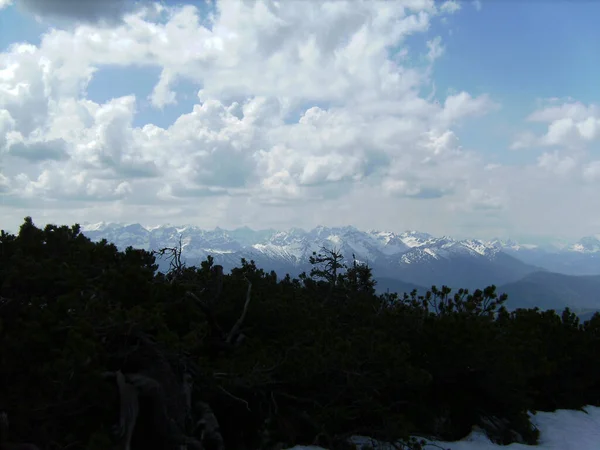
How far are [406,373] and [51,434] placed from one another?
5871mm

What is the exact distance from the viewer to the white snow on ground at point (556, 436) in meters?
10.4

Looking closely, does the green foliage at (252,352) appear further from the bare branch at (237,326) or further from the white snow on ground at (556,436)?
the white snow on ground at (556,436)

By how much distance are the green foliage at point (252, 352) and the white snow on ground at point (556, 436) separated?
0.34 meters

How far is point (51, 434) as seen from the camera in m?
7.28

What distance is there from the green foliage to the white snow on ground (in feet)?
1.13

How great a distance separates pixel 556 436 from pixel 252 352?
306 inches

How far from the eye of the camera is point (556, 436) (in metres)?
11.8

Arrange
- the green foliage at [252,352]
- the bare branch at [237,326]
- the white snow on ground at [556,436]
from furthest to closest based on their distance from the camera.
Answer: the white snow on ground at [556,436] → the bare branch at [237,326] → the green foliage at [252,352]

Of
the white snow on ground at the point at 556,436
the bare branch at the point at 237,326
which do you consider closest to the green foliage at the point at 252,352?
the bare branch at the point at 237,326

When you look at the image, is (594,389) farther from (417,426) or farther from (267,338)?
(267,338)

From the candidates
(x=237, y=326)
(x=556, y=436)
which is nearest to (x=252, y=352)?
(x=237, y=326)

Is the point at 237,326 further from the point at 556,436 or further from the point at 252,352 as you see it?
the point at 556,436

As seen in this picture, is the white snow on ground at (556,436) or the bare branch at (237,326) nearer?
the bare branch at (237,326)

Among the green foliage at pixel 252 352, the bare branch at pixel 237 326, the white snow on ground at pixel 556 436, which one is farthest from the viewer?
the white snow on ground at pixel 556 436
